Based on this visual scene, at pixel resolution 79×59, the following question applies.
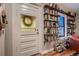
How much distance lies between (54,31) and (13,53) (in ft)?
2.48

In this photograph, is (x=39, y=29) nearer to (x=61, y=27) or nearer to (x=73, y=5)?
(x=61, y=27)

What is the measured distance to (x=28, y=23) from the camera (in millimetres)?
2305

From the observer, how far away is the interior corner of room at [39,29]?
2197 mm

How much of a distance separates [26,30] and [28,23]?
0.39ft

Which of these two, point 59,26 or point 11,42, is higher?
point 59,26

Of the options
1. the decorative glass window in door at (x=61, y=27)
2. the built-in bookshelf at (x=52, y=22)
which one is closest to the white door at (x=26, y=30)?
the built-in bookshelf at (x=52, y=22)

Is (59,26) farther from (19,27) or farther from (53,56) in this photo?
(19,27)

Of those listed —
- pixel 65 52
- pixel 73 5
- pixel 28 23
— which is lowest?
pixel 65 52

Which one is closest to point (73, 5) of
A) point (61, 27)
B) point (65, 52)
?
point (61, 27)

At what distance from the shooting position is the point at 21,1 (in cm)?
228

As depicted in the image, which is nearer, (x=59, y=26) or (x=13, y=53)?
(x=13, y=53)

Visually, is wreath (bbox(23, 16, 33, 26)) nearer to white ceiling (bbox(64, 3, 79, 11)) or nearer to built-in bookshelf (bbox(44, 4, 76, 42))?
built-in bookshelf (bbox(44, 4, 76, 42))

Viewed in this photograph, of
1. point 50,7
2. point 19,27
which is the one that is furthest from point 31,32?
point 50,7

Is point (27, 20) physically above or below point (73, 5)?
below
